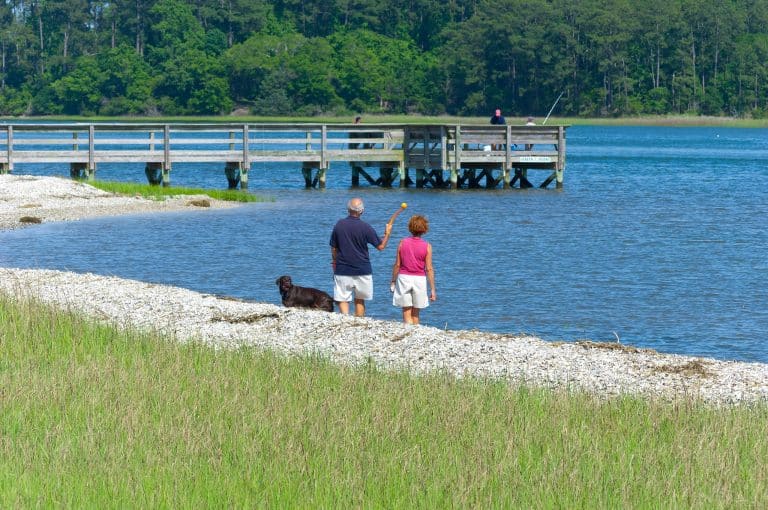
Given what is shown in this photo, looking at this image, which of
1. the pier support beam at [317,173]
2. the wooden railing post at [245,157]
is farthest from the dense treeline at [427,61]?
the wooden railing post at [245,157]

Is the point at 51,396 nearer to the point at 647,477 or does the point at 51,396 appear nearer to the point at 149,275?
the point at 647,477

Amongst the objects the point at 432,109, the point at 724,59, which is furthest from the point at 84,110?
the point at 724,59

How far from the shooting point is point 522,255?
2403cm

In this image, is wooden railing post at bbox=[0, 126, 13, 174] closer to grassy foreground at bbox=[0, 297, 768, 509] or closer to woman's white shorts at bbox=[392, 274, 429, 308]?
woman's white shorts at bbox=[392, 274, 429, 308]

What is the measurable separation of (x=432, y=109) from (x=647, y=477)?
420 ft

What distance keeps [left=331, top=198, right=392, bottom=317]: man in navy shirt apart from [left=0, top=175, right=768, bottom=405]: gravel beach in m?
0.34

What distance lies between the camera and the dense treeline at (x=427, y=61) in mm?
129250

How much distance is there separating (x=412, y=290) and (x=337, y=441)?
548cm

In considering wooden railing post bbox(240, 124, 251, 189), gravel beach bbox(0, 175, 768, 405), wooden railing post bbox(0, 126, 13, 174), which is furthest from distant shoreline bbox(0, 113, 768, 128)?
gravel beach bbox(0, 175, 768, 405)

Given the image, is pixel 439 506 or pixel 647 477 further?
pixel 647 477

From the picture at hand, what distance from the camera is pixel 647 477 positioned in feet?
23.9

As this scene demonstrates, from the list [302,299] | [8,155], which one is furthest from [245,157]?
[302,299]

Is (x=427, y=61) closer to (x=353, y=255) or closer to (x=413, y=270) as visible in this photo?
(x=353, y=255)

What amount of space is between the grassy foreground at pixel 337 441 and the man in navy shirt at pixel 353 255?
10.2ft
